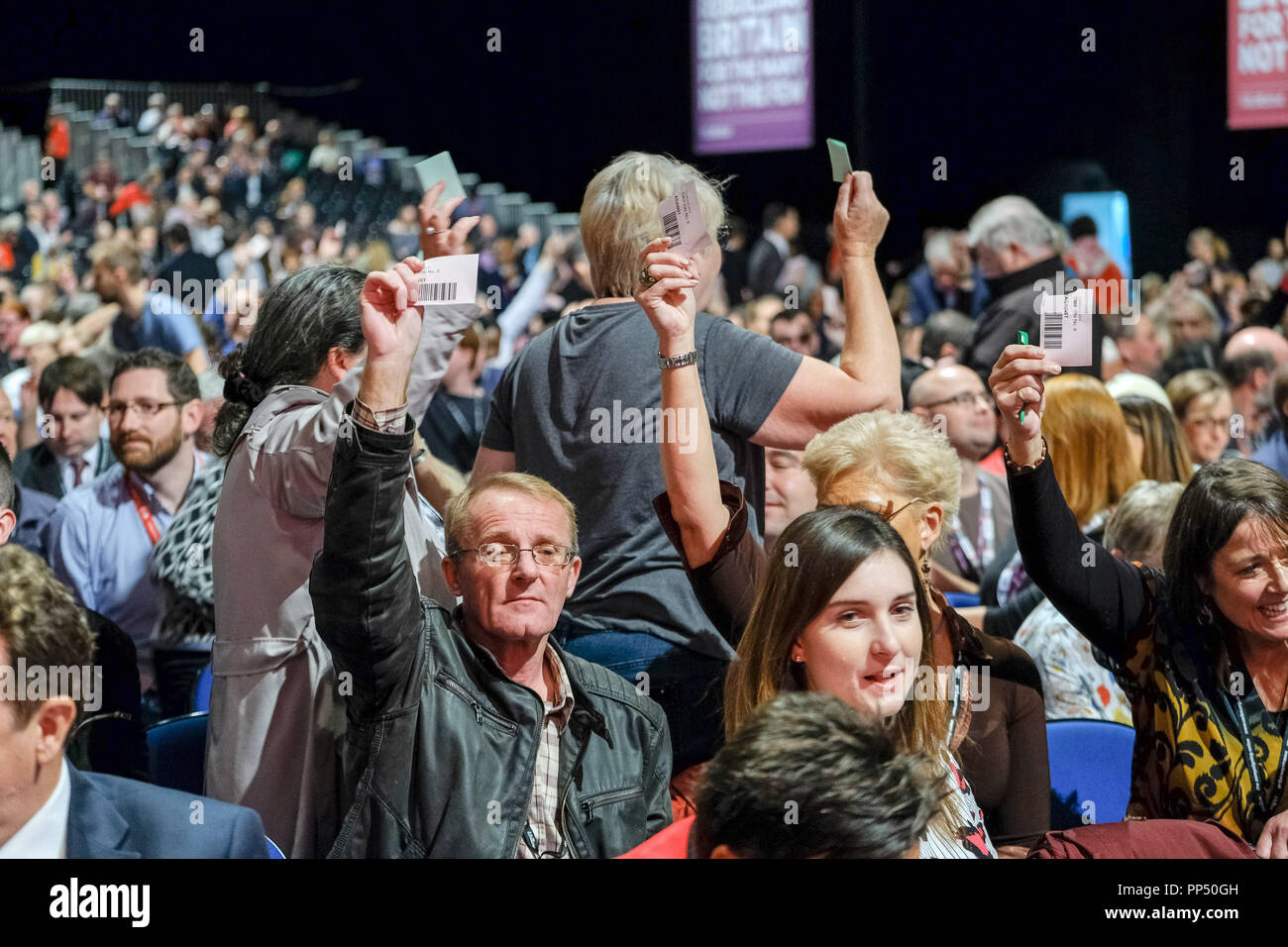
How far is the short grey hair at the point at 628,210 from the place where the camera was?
245 centimetres

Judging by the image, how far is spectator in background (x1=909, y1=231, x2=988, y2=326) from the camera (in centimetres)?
860

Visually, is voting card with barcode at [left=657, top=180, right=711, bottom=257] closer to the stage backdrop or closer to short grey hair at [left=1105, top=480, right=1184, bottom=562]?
short grey hair at [left=1105, top=480, right=1184, bottom=562]

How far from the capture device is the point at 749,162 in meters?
13.4

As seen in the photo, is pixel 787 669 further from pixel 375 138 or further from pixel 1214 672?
pixel 375 138

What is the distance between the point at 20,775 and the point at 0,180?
42.4 feet

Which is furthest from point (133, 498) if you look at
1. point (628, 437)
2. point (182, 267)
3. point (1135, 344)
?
point (182, 267)

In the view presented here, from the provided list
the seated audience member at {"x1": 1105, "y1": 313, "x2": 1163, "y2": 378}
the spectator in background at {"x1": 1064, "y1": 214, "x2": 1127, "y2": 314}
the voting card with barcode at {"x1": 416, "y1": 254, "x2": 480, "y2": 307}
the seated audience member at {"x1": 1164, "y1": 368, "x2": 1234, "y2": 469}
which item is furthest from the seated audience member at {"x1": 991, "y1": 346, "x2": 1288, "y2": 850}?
Answer: the spectator in background at {"x1": 1064, "y1": 214, "x2": 1127, "y2": 314}

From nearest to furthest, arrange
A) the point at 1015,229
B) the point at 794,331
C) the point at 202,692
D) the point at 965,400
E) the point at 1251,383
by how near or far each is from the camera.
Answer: the point at 202,692
the point at 965,400
the point at 1015,229
the point at 1251,383
the point at 794,331

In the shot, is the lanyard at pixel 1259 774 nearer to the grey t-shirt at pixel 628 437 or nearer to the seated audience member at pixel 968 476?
the grey t-shirt at pixel 628 437

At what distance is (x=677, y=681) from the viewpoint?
2.39m

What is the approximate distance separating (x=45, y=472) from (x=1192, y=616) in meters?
3.48

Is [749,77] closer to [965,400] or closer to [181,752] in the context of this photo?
[965,400]

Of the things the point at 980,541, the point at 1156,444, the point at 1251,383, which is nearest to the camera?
the point at 1156,444

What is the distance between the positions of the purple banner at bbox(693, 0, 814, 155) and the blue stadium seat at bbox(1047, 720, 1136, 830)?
29.3 ft
